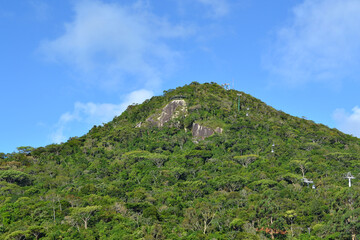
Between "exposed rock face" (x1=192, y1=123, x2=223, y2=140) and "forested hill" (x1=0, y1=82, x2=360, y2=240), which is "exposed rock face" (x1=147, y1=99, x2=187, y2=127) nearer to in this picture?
"forested hill" (x1=0, y1=82, x2=360, y2=240)

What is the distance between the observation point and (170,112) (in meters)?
138

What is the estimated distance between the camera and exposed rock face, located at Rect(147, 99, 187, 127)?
136 meters

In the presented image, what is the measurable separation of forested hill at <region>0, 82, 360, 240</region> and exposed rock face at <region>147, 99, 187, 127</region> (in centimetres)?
44

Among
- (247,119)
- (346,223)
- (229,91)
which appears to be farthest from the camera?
(229,91)

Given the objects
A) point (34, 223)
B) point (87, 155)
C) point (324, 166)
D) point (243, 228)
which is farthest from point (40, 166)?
point (324, 166)

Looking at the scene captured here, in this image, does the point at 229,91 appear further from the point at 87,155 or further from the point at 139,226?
the point at 139,226

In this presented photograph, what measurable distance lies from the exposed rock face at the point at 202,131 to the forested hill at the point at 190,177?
1.23 feet

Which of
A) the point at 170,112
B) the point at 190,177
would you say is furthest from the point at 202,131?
the point at 190,177

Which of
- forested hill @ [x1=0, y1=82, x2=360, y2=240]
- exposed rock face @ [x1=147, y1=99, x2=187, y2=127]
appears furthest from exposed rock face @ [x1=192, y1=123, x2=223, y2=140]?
exposed rock face @ [x1=147, y1=99, x2=187, y2=127]

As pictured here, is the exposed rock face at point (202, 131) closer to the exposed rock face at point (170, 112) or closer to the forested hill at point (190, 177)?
the forested hill at point (190, 177)

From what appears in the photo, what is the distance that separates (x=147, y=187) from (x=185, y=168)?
672 inches

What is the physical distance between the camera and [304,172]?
302 feet

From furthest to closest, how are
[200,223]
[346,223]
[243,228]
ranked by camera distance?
[200,223] → [243,228] → [346,223]

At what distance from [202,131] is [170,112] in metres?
17.7
